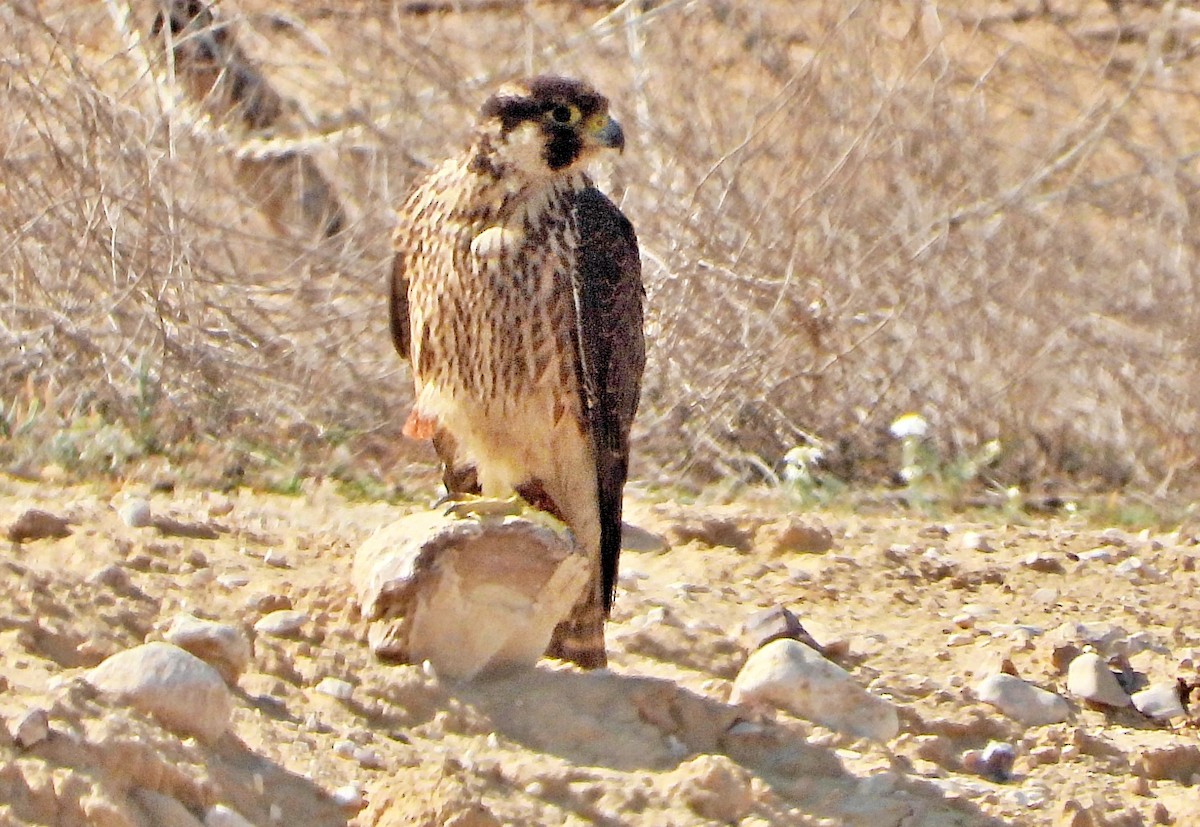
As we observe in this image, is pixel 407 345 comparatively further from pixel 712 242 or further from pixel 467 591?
pixel 712 242

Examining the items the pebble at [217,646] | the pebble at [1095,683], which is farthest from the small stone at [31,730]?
the pebble at [1095,683]

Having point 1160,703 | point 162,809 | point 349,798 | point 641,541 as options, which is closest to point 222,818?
point 162,809

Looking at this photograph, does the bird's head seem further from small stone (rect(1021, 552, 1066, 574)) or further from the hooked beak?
small stone (rect(1021, 552, 1066, 574))

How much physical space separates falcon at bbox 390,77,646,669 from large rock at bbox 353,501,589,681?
0.38 m

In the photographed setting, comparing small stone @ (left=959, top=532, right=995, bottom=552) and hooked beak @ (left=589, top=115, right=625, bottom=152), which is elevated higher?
hooked beak @ (left=589, top=115, right=625, bottom=152)

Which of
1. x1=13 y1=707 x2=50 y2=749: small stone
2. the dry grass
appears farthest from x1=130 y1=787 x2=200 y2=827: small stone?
the dry grass

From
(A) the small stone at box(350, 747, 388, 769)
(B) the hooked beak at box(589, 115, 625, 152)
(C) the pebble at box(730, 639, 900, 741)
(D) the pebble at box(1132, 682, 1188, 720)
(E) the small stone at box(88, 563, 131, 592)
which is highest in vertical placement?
(B) the hooked beak at box(589, 115, 625, 152)

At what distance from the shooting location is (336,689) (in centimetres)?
371

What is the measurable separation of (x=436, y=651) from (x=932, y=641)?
1467mm

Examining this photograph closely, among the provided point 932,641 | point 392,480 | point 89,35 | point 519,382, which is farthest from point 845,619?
point 89,35

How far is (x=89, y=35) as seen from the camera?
25.6 ft

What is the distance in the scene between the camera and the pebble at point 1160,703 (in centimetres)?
451

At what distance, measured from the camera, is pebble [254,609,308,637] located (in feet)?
12.7

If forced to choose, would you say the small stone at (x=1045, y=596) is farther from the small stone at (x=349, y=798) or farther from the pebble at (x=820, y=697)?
the small stone at (x=349, y=798)
